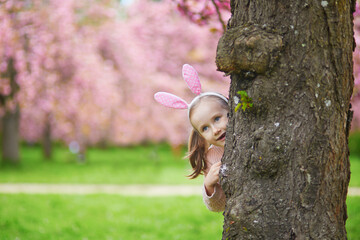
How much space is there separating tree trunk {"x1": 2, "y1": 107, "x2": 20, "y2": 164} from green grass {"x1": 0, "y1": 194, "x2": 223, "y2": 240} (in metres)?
6.61

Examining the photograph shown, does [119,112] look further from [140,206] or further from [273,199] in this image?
[273,199]

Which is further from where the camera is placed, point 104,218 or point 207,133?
point 104,218

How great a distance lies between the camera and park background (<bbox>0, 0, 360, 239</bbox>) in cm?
516

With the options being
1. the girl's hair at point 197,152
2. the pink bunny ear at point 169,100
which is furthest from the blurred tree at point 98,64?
the girl's hair at point 197,152

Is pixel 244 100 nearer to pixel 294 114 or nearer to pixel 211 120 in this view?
pixel 294 114

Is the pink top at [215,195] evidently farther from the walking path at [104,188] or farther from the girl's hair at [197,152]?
the walking path at [104,188]

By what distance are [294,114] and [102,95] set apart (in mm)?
11161

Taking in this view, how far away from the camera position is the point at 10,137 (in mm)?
13398

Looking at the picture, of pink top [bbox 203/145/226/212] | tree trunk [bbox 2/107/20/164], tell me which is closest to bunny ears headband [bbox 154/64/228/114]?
pink top [bbox 203/145/226/212]

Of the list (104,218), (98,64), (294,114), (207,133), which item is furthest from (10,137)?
(294,114)

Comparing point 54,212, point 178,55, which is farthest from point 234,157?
point 178,55

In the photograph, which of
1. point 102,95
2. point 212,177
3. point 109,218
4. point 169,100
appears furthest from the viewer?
point 102,95

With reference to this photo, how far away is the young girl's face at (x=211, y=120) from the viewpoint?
2236 millimetres

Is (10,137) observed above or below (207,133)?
below
